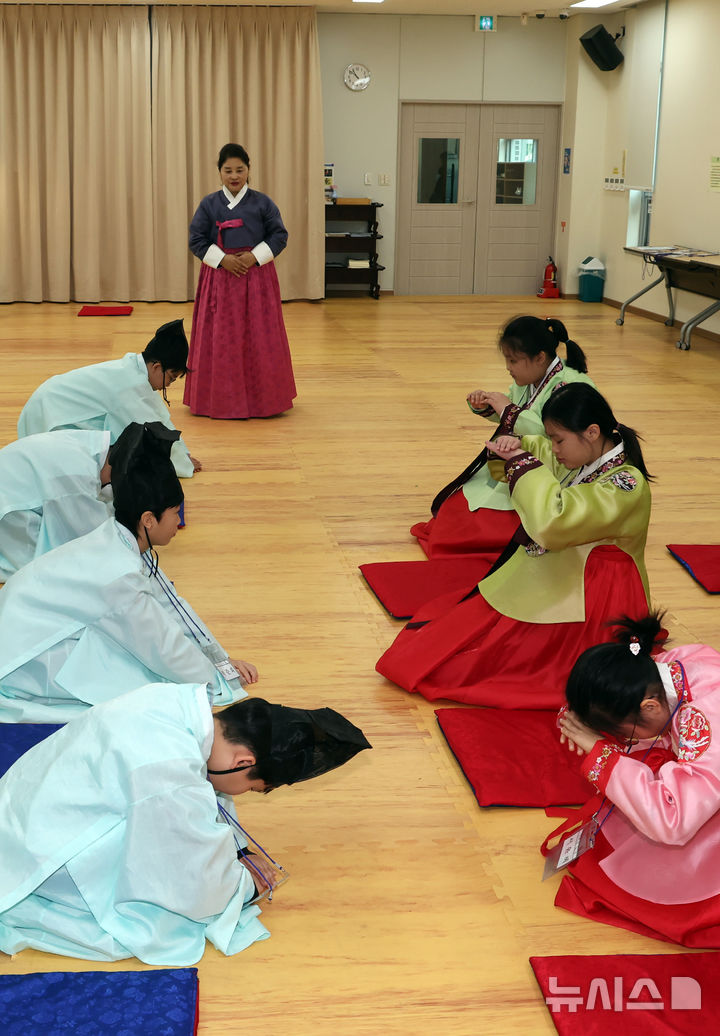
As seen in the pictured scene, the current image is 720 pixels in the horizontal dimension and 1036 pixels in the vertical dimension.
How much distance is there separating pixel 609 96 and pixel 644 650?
9.95 metres

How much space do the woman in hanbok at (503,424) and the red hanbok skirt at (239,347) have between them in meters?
2.16

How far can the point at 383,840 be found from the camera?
94.8 inches

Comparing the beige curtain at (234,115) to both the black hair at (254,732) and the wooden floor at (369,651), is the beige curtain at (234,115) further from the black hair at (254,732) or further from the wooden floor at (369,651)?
the black hair at (254,732)

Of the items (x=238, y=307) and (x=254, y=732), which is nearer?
(x=254, y=732)

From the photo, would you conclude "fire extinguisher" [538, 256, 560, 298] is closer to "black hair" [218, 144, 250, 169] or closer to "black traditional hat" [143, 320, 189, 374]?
"black hair" [218, 144, 250, 169]

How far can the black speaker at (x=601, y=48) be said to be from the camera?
1016 centimetres

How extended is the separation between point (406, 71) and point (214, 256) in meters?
5.71

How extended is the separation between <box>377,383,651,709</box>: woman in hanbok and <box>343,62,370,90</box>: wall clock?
8.50 m

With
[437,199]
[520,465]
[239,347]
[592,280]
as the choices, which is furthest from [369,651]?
[437,199]

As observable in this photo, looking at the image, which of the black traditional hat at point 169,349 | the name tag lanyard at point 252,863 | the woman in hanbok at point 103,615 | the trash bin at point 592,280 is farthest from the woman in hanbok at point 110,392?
the trash bin at point 592,280

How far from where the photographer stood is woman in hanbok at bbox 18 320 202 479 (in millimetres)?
4133

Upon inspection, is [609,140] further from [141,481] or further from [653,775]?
[653,775]

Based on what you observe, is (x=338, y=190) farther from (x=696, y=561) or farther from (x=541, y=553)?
(x=541, y=553)

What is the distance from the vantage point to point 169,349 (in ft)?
13.6
